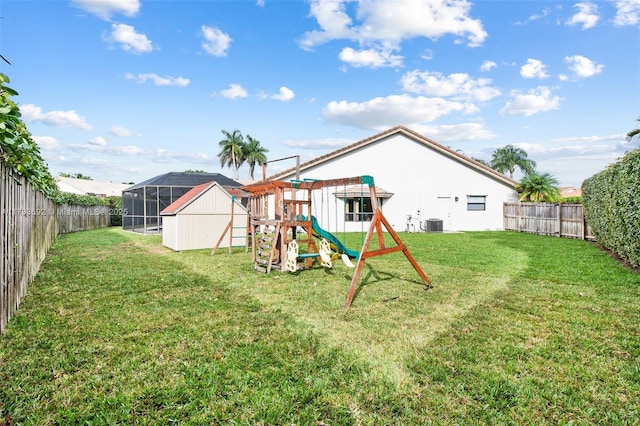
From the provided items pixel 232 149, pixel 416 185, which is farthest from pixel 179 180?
pixel 232 149

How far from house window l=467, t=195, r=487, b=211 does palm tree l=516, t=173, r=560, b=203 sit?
7.11 ft

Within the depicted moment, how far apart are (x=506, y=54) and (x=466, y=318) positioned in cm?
1250

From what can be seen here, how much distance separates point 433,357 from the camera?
3277mm

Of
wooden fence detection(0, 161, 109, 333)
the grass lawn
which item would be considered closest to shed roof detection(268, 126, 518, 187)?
the grass lawn

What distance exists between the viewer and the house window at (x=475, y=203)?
2117cm

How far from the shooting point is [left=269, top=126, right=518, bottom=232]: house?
20.0 metres

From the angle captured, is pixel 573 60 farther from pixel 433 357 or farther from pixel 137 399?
pixel 137 399

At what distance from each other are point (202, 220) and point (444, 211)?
1518 cm

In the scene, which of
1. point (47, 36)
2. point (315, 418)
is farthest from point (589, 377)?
point (47, 36)

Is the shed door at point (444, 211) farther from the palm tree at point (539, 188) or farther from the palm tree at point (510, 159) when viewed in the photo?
the palm tree at point (510, 159)

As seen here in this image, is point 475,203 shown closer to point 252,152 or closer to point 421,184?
point 421,184

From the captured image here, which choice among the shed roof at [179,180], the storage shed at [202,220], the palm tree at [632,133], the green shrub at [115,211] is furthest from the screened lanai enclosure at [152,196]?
the palm tree at [632,133]

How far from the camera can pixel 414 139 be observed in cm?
2094

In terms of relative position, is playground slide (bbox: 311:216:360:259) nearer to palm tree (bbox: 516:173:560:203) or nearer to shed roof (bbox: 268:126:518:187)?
shed roof (bbox: 268:126:518:187)
